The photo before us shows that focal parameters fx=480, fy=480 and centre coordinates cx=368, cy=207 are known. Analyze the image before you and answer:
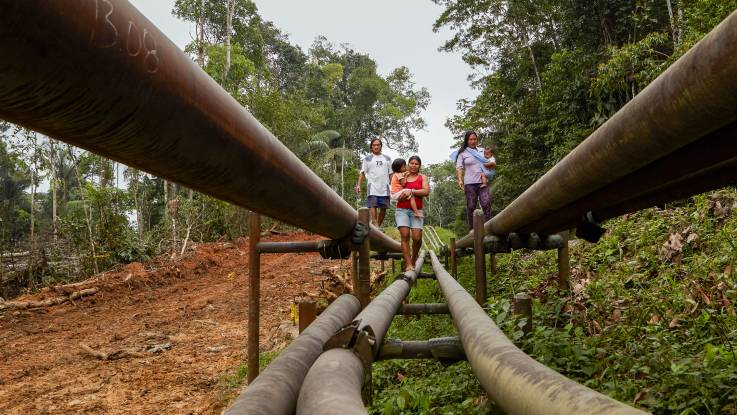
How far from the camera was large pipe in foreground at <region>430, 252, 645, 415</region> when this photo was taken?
76 cm

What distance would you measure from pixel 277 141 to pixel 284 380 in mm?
616

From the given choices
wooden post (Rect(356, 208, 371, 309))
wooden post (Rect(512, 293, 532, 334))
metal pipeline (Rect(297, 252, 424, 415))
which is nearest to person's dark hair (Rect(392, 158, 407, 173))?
wooden post (Rect(356, 208, 371, 309))

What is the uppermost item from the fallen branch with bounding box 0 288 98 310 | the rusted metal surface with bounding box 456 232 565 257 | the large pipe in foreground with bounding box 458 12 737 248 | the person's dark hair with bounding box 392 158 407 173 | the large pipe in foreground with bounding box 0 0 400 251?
the person's dark hair with bounding box 392 158 407 173

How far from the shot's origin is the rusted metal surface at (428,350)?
178 cm

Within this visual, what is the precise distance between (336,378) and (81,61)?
828 mm

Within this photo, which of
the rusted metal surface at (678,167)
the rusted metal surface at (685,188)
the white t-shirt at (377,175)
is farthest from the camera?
the white t-shirt at (377,175)

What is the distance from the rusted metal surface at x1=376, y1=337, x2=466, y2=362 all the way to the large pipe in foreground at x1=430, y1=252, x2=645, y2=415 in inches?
11.4

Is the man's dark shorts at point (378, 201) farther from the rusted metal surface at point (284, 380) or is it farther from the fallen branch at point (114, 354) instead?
the rusted metal surface at point (284, 380)

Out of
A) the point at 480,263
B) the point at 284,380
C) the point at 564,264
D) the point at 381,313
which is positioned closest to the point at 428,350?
the point at 381,313

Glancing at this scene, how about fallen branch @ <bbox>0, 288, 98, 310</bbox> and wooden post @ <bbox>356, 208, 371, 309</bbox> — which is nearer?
wooden post @ <bbox>356, 208, 371, 309</bbox>

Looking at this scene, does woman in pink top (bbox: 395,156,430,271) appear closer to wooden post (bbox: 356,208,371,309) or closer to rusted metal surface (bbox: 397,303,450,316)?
rusted metal surface (bbox: 397,303,450,316)

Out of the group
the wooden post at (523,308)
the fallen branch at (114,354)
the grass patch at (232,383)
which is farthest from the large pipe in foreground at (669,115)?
the fallen branch at (114,354)

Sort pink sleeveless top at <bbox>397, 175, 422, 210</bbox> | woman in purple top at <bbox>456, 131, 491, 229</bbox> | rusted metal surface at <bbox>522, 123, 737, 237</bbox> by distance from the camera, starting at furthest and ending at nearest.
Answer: woman in purple top at <bbox>456, 131, 491, 229</bbox> < pink sleeveless top at <bbox>397, 175, 422, 210</bbox> < rusted metal surface at <bbox>522, 123, 737, 237</bbox>

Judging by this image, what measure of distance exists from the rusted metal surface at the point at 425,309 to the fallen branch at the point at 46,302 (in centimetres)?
819
